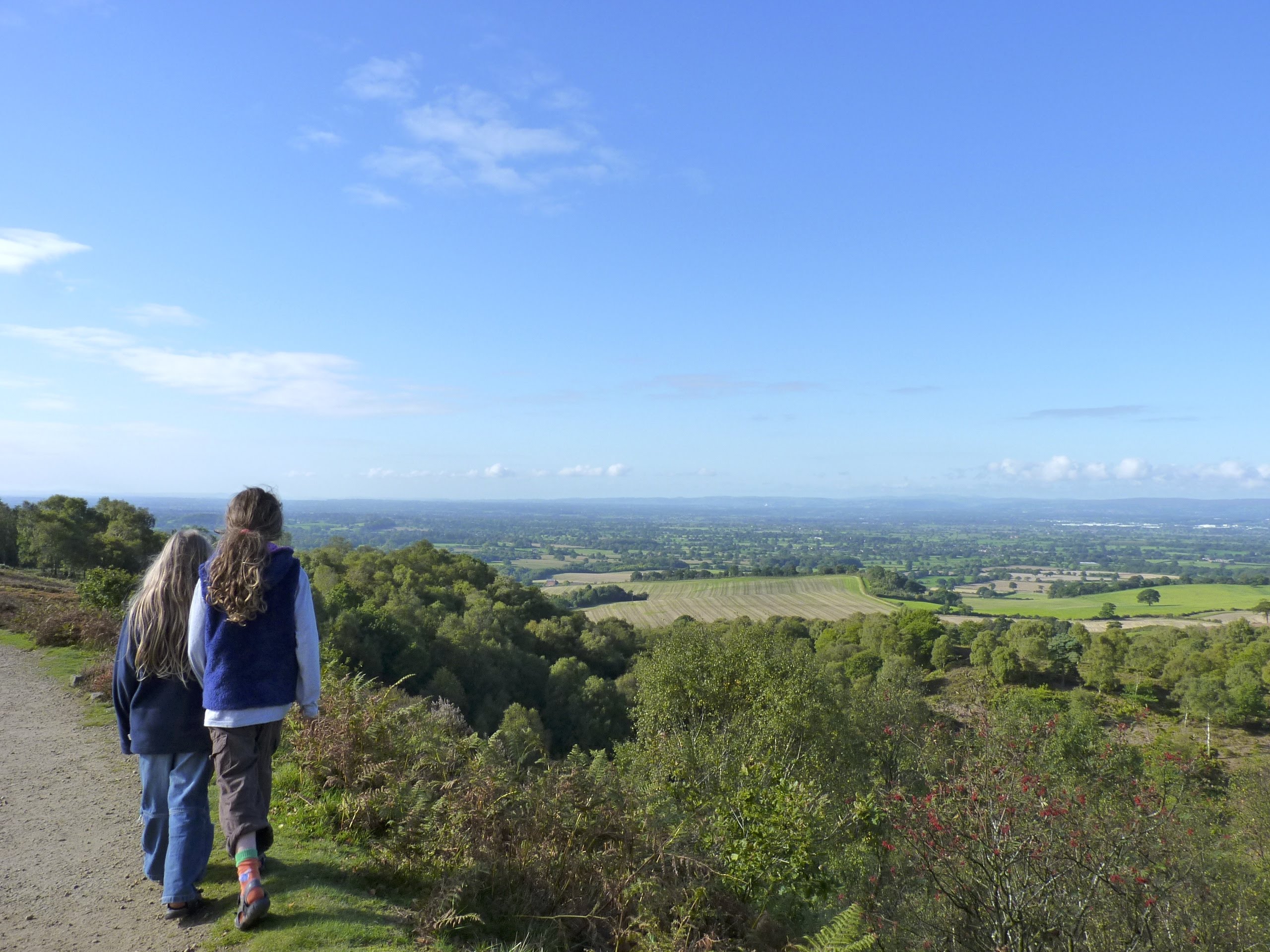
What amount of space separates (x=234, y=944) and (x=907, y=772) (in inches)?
998

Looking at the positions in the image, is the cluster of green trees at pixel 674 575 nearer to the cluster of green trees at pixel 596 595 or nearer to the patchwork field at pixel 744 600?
the patchwork field at pixel 744 600

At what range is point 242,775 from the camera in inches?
160

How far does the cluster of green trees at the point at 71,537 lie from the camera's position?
130 ft

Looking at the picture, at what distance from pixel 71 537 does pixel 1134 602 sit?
109 m

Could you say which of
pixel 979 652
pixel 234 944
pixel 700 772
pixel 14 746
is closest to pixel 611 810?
pixel 234 944

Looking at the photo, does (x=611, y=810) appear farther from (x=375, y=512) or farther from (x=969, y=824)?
(x=375, y=512)

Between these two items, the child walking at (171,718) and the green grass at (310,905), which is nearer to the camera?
the green grass at (310,905)

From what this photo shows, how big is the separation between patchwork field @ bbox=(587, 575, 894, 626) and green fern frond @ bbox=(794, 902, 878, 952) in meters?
65.2

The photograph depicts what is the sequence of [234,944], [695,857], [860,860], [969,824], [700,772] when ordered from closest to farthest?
[234,944], [695,857], [969,824], [860,860], [700,772]

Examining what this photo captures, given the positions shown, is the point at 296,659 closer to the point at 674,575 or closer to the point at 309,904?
the point at 309,904

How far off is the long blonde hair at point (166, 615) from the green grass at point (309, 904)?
147cm

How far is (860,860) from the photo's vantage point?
444 inches

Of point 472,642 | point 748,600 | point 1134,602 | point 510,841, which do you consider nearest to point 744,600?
point 748,600

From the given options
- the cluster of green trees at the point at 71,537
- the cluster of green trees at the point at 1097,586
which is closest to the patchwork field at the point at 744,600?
the cluster of green trees at the point at 1097,586
